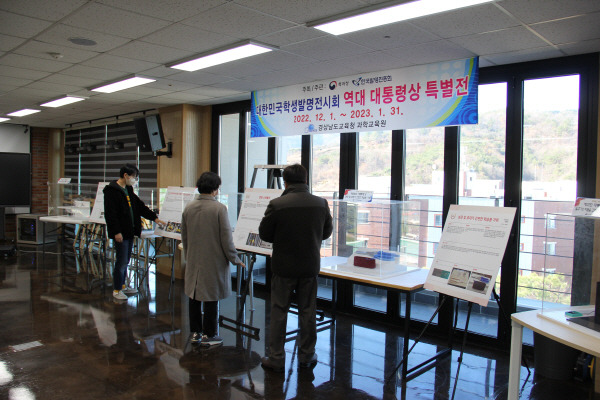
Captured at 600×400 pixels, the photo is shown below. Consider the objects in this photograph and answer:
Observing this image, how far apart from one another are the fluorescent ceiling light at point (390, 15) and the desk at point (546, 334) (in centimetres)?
189

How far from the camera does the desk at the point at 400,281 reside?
10.9 ft

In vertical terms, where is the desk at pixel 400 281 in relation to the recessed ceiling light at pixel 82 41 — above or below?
below

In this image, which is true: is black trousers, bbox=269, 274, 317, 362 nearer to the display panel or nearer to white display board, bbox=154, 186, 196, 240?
white display board, bbox=154, 186, 196, 240

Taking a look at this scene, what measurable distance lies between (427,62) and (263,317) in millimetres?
3019

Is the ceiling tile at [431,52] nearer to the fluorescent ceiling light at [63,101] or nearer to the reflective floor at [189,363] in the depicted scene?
the reflective floor at [189,363]

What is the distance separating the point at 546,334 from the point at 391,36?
2258mm

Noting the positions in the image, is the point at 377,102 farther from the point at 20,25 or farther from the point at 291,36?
the point at 20,25

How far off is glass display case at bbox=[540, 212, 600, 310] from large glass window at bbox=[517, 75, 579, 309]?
353mm

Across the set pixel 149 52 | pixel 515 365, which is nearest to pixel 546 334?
pixel 515 365

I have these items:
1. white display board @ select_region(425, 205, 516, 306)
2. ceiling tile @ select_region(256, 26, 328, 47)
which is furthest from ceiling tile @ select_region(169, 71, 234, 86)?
white display board @ select_region(425, 205, 516, 306)

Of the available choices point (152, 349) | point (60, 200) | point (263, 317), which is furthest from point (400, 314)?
point (60, 200)

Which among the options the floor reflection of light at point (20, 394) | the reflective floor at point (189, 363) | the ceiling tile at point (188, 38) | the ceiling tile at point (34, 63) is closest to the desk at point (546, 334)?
the reflective floor at point (189, 363)

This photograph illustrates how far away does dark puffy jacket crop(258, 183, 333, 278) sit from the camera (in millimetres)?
3254

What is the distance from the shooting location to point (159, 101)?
6.59 metres
